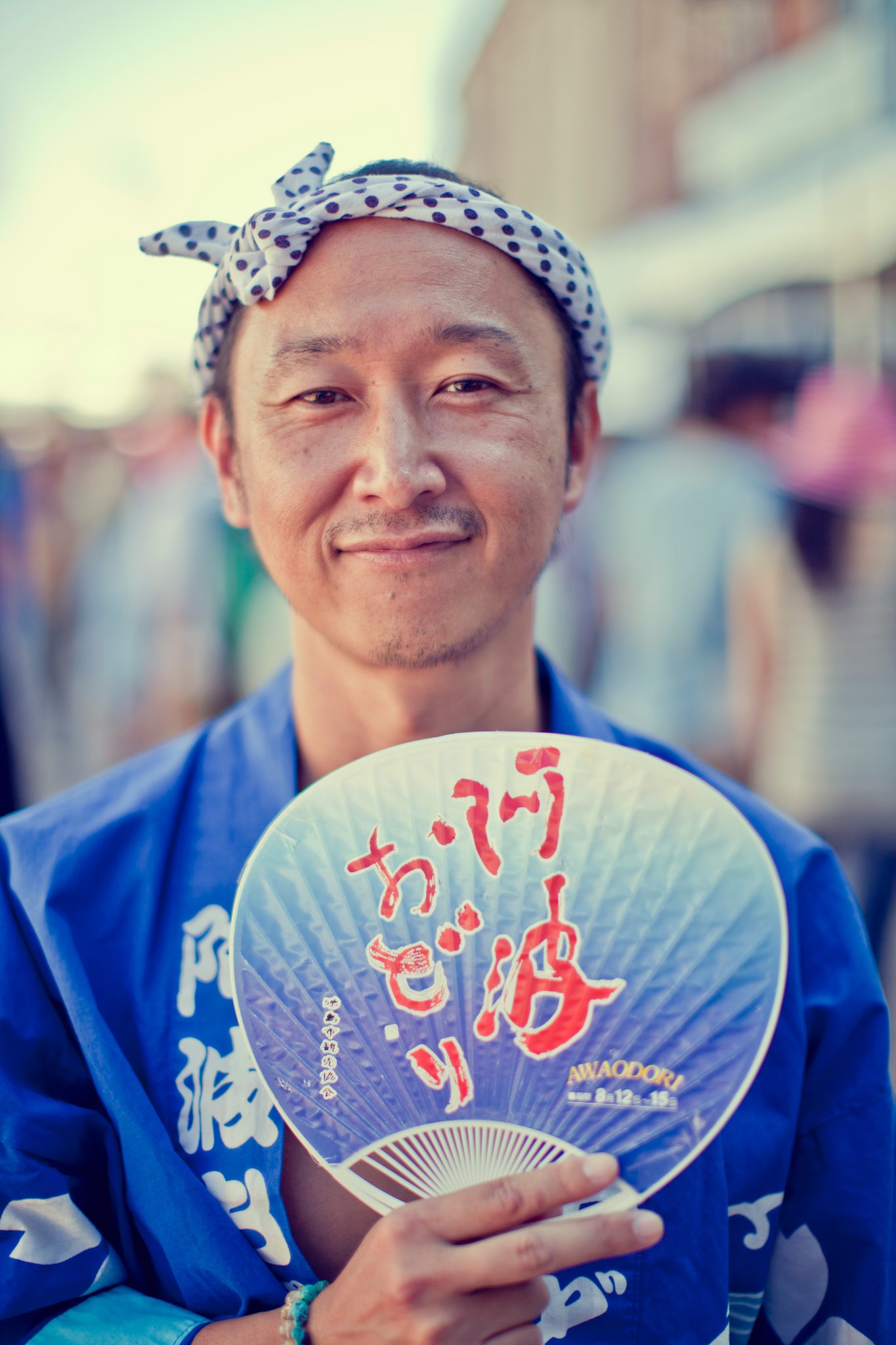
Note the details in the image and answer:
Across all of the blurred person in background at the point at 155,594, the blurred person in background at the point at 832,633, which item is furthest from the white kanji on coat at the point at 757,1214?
the blurred person in background at the point at 155,594

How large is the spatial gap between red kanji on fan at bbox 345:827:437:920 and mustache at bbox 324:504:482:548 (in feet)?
1.22

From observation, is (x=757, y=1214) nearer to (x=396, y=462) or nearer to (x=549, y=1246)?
(x=549, y=1246)

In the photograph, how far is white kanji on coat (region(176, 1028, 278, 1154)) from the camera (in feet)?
3.70

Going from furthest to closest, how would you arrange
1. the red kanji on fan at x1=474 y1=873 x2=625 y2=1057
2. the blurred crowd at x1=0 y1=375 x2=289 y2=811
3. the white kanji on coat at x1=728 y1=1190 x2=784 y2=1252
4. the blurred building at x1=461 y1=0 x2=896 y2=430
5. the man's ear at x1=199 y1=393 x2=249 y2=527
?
the blurred crowd at x1=0 y1=375 x2=289 y2=811
the blurred building at x1=461 y1=0 x2=896 y2=430
the man's ear at x1=199 y1=393 x2=249 y2=527
the white kanji on coat at x1=728 y1=1190 x2=784 y2=1252
the red kanji on fan at x1=474 y1=873 x2=625 y2=1057

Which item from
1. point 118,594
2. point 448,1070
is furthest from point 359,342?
point 118,594

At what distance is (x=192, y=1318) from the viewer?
1.04m

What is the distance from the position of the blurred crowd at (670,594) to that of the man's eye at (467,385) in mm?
1804

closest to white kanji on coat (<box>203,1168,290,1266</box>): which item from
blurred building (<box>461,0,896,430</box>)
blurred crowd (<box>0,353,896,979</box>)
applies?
blurred crowd (<box>0,353,896,979</box>)

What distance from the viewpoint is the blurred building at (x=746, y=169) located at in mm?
3900

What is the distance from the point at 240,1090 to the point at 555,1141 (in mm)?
398

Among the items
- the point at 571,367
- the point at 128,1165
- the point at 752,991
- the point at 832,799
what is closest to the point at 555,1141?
the point at 752,991

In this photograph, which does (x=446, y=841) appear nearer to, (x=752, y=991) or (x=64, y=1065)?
(x=752, y=991)

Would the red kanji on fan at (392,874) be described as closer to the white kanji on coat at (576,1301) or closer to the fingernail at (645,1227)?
the fingernail at (645,1227)

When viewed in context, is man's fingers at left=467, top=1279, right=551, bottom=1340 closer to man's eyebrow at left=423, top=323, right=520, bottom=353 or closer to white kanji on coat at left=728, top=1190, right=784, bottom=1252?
white kanji on coat at left=728, top=1190, right=784, bottom=1252
